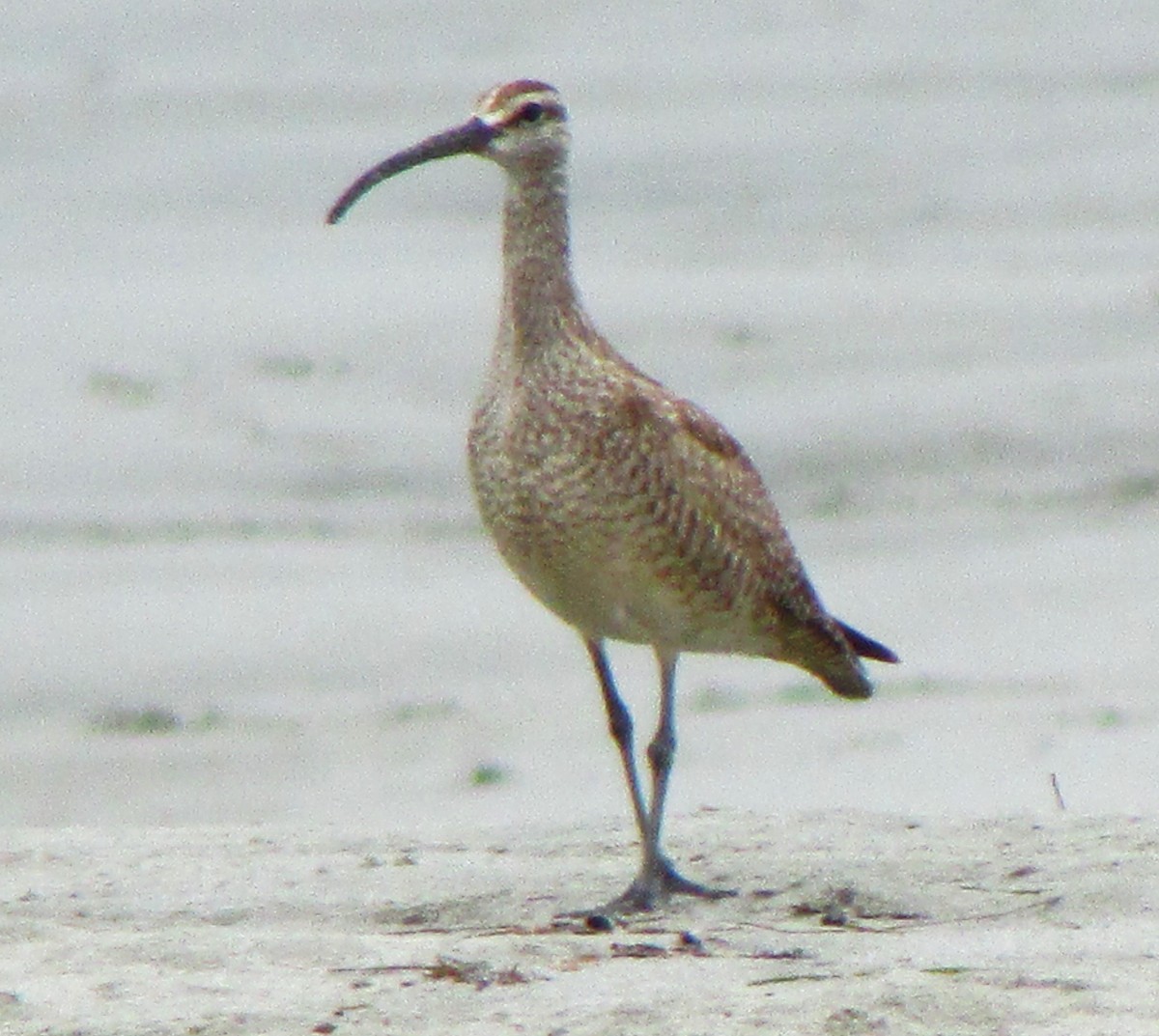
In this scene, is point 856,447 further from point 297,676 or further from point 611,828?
point 611,828

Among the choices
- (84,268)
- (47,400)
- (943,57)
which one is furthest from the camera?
(943,57)

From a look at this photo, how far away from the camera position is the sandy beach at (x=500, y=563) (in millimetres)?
5762

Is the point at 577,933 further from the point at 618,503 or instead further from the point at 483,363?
the point at 483,363

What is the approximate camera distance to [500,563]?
13430 millimetres

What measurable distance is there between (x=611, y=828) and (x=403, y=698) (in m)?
3.98

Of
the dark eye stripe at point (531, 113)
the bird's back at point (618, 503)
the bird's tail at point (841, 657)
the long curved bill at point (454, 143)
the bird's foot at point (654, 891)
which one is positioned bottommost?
the bird's foot at point (654, 891)

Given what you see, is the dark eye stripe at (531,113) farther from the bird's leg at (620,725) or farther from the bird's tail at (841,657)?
the bird's tail at (841,657)

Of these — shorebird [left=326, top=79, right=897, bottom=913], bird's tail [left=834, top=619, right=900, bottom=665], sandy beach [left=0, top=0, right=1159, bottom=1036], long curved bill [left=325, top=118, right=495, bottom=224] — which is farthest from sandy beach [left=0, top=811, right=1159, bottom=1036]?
long curved bill [left=325, top=118, right=495, bottom=224]

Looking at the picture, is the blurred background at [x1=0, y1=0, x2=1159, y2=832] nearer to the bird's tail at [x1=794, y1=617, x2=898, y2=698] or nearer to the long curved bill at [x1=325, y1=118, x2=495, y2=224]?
the bird's tail at [x1=794, y1=617, x2=898, y2=698]

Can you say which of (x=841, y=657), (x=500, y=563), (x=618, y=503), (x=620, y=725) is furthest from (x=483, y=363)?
(x=618, y=503)

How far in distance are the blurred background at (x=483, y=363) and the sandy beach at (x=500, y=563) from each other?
0.10 ft

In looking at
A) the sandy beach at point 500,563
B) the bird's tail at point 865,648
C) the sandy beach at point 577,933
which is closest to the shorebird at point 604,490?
the bird's tail at point 865,648

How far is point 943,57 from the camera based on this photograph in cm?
1755

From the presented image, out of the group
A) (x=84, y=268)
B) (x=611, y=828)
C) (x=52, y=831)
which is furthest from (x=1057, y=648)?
(x=84, y=268)
